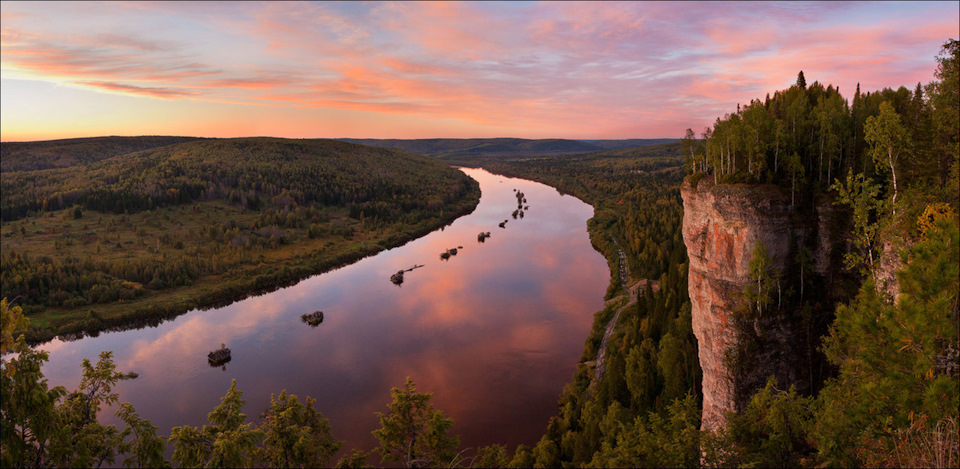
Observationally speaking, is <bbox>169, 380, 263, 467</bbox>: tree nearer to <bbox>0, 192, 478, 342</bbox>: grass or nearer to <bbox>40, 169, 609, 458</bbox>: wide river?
<bbox>40, 169, 609, 458</bbox>: wide river

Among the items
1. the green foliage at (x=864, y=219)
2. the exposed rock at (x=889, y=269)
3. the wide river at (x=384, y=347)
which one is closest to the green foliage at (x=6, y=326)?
the exposed rock at (x=889, y=269)

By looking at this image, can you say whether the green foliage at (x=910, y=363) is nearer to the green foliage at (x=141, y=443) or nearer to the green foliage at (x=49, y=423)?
the green foliage at (x=141, y=443)

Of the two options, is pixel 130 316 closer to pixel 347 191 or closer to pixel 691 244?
pixel 691 244

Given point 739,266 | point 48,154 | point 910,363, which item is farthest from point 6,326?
point 48,154

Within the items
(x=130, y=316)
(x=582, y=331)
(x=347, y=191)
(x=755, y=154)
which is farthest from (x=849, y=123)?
(x=347, y=191)

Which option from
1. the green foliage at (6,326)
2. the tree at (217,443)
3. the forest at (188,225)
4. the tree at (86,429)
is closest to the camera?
the green foliage at (6,326)

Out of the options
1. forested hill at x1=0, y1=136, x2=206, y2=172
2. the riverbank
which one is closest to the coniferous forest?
the riverbank

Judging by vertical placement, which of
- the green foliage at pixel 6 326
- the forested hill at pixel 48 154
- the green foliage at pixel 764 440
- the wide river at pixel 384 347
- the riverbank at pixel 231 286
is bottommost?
the wide river at pixel 384 347
